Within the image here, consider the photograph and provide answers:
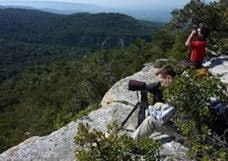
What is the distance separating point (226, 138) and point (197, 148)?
2494 millimetres

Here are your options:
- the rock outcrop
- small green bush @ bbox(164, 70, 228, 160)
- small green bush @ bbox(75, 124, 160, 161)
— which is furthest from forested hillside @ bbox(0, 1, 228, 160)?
small green bush @ bbox(75, 124, 160, 161)

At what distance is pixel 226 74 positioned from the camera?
12.9 m

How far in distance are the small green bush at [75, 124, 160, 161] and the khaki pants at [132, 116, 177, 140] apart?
2806 millimetres

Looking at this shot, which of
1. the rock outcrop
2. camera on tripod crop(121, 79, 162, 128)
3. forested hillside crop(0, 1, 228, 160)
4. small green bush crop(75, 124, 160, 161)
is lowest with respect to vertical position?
forested hillside crop(0, 1, 228, 160)

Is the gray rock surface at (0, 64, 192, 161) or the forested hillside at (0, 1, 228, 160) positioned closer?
the gray rock surface at (0, 64, 192, 161)

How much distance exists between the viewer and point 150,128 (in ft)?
27.2

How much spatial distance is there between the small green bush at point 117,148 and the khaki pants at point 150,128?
281 centimetres

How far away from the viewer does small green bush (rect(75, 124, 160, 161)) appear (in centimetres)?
496

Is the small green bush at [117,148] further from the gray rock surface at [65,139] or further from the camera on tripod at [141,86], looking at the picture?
the gray rock surface at [65,139]

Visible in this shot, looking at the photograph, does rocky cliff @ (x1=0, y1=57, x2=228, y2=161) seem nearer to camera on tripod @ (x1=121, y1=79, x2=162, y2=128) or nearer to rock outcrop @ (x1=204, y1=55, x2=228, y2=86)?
rock outcrop @ (x1=204, y1=55, x2=228, y2=86)

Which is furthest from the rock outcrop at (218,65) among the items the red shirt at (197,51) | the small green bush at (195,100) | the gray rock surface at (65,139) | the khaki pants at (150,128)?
the small green bush at (195,100)

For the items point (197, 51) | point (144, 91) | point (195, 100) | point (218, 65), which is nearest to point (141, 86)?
point (144, 91)

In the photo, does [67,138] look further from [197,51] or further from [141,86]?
[197,51]

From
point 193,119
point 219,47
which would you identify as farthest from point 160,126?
point 219,47
